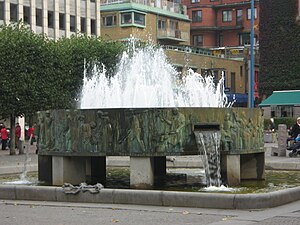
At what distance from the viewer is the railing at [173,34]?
8750 cm

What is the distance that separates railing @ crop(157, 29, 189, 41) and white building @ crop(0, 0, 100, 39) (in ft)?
35.4

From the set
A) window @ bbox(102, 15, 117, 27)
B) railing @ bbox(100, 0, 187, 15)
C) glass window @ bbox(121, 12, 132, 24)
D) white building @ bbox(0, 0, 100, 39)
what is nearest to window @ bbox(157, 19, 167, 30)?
railing @ bbox(100, 0, 187, 15)

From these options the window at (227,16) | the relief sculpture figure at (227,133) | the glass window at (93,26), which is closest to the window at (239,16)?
the window at (227,16)

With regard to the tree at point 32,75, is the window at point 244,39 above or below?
above

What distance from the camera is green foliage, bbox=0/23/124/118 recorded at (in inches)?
1507

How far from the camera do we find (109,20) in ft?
275

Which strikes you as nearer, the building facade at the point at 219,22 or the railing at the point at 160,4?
the railing at the point at 160,4

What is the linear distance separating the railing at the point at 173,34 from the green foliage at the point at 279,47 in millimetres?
22780

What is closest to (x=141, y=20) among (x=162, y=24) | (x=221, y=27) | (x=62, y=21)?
(x=162, y=24)

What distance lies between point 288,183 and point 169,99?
A: 22.0 ft

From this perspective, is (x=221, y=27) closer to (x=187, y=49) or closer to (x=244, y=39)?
(x=244, y=39)

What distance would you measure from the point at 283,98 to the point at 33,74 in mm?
28879

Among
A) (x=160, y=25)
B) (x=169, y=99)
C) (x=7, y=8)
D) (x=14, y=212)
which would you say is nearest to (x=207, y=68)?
(x=160, y=25)

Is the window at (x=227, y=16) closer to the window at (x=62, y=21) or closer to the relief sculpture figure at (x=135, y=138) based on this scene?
the window at (x=62, y=21)
